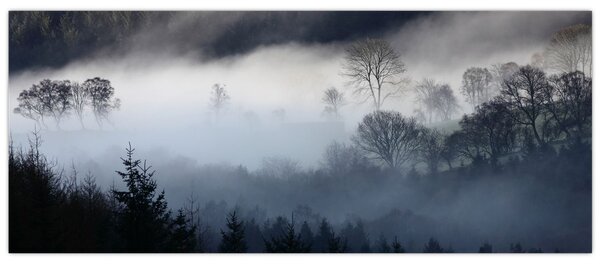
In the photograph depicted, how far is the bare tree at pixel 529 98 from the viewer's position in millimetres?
11266

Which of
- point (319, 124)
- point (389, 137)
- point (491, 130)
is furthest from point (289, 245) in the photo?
point (491, 130)

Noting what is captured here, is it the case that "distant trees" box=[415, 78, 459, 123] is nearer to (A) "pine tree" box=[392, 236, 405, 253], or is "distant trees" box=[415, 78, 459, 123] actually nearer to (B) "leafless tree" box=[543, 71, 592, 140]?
(B) "leafless tree" box=[543, 71, 592, 140]

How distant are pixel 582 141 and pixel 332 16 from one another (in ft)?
14.0

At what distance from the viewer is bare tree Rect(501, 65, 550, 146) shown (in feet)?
37.0

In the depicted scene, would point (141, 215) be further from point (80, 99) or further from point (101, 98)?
point (80, 99)

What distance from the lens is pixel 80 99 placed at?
454 inches

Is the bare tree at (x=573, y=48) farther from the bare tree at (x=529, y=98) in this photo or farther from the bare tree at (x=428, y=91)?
the bare tree at (x=428, y=91)

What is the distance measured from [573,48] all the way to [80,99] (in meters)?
7.69

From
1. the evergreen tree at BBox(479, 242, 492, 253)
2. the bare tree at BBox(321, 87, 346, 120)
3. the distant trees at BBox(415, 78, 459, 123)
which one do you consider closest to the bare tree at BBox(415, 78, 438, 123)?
the distant trees at BBox(415, 78, 459, 123)

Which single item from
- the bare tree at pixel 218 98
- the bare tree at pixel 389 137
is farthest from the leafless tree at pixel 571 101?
the bare tree at pixel 218 98

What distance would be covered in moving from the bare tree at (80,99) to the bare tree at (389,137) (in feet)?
14.0

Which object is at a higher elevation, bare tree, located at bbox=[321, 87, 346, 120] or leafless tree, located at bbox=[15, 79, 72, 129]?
leafless tree, located at bbox=[15, 79, 72, 129]

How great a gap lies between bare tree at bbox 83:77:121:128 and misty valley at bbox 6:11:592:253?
0.08 ft
